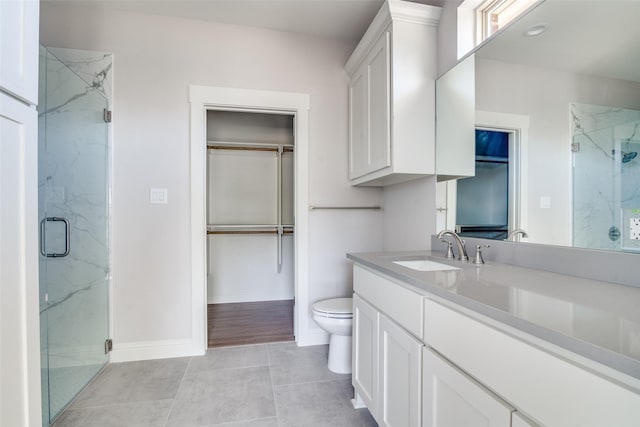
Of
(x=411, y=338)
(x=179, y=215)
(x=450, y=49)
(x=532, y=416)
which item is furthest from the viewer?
(x=179, y=215)

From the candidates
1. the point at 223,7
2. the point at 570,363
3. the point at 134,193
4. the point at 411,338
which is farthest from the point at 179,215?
the point at 570,363

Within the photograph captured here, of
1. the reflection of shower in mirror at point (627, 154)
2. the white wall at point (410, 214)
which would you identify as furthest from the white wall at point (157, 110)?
the reflection of shower in mirror at point (627, 154)

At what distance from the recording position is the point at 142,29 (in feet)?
7.07

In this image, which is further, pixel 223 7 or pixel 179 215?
pixel 179 215

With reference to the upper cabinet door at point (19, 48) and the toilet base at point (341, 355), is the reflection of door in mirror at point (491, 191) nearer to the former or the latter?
the toilet base at point (341, 355)

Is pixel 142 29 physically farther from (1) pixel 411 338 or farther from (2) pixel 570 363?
(2) pixel 570 363

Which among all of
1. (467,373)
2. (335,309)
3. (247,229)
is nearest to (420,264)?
(335,309)

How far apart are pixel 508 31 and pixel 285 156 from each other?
2.62 metres

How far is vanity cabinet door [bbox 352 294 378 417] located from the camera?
1.36 meters

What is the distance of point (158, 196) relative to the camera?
2.18 m

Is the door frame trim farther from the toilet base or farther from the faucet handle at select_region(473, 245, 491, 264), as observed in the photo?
the toilet base

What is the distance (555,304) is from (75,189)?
2.42m

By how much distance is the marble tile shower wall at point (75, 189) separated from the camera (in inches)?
62.9

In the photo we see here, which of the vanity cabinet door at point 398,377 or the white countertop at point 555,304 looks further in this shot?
the vanity cabinet door at point 398,377
